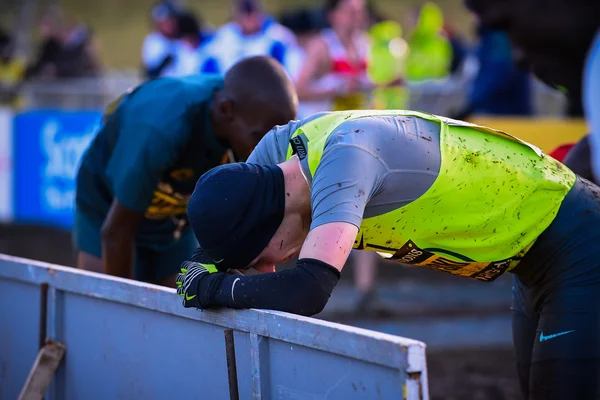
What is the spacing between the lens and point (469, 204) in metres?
2.93

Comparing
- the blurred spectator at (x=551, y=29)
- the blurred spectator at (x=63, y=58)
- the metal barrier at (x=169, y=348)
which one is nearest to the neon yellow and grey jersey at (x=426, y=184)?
the metal barrier at (x=169, y=348)

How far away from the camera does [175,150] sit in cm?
404

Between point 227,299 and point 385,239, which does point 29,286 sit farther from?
point 385,239

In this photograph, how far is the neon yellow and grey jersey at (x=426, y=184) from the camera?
2.73m

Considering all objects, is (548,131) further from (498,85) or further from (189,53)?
(189,53)

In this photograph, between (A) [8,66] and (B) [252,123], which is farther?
(A) [8,66]

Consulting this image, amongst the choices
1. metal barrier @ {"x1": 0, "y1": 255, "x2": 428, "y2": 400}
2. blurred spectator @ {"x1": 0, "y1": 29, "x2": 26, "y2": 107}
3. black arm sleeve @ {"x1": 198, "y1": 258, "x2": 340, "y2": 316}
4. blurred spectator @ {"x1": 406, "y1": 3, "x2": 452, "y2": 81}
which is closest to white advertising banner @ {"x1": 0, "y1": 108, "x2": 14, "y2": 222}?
blurred spectator @ {"x1": 0, "y1": 29, "x2": 26, "y2": 107}

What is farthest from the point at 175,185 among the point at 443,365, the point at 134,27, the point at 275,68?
the point at 134,27

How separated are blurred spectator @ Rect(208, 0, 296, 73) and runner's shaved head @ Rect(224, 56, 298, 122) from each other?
5347mm

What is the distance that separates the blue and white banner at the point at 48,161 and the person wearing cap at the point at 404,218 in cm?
838

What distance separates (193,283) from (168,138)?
1229mm

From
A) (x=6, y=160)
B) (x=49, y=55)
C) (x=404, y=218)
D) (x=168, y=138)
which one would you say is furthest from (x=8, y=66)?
(x=404, y=218)

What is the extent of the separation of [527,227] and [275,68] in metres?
1.44

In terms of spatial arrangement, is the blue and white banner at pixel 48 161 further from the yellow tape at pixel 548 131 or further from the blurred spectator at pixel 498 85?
the yellow tape at pixel 548 131
